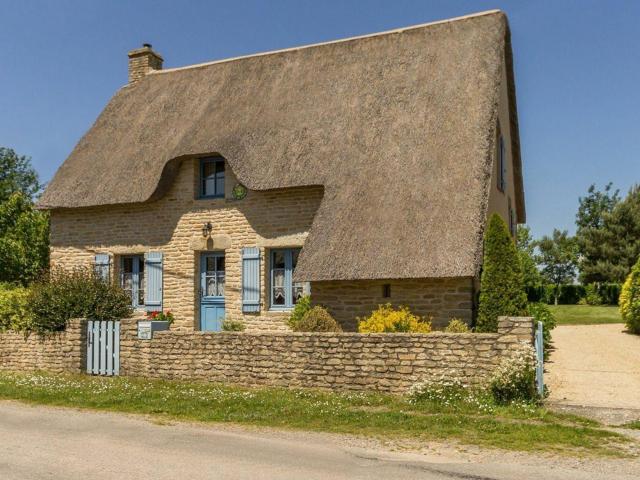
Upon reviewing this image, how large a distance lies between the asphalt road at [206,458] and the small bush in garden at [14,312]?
617 centimetres

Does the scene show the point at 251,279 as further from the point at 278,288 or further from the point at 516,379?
the point at 516,379

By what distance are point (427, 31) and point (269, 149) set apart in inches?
201

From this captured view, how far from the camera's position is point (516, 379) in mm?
9312

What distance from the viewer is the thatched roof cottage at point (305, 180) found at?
512 inches

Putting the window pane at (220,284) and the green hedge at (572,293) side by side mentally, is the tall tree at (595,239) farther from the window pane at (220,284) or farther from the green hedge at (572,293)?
the window pane at (220,284)

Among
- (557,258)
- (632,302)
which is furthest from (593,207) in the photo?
(632,302)

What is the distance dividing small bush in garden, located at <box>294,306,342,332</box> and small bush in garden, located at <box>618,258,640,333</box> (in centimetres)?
980

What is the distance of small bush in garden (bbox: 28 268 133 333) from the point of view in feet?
44.7

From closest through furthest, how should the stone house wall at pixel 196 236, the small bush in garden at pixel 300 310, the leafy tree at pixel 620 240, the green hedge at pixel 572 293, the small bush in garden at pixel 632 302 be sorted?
the stone house wall at pixel 196 236
the small bush in garden at pixel 300 310
the small bush in garden at pixel 632 302
the green hedge at pixel 572 293
the leafy tree at pixel 620 240

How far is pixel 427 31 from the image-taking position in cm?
1667

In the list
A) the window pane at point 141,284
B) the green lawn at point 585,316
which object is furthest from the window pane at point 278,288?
the green lawn at point 585,316

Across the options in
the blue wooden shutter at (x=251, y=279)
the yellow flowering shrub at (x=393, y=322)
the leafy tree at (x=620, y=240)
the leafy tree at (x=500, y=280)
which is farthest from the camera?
the leafy tree at (x=620, y=240)

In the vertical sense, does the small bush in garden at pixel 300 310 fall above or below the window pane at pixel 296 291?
below

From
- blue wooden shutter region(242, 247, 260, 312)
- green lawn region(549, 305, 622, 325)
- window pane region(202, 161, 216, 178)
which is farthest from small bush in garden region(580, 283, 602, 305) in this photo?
window pane region(202, 161, 216, 178)
